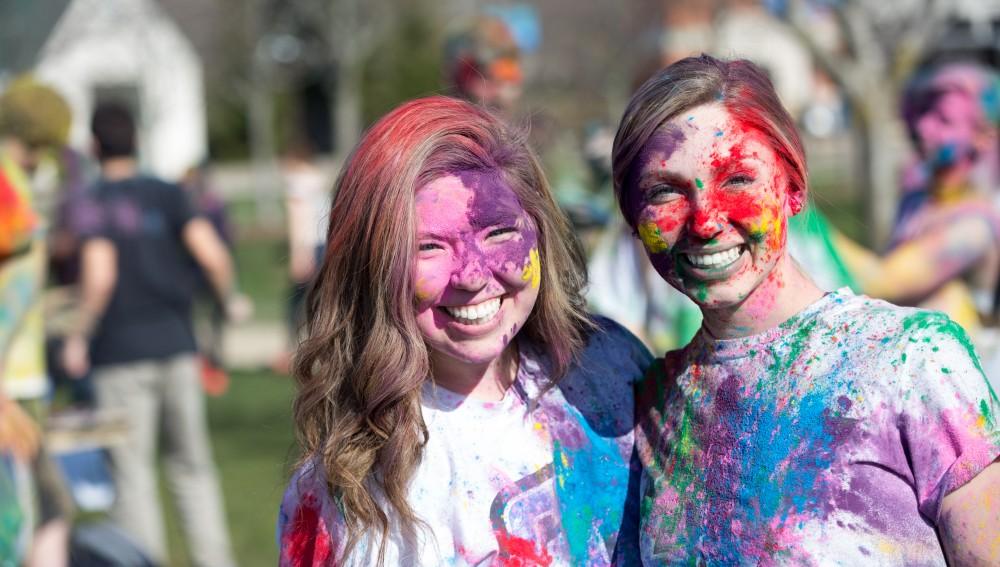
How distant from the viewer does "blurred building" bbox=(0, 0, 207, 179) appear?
12.6m

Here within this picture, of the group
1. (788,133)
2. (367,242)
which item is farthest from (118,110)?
(788,133)

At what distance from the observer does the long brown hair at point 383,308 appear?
6.49ft

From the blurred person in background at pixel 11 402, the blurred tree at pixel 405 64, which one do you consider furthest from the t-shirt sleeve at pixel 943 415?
the blurred tree at pixel 405 64

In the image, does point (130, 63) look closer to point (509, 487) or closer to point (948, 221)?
point (948, 221)

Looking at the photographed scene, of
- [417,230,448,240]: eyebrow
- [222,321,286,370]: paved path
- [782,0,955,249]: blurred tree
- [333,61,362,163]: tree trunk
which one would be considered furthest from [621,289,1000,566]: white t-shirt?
[333,61,362,163]: tree trunk

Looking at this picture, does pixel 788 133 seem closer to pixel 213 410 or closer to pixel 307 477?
pixel 307 477

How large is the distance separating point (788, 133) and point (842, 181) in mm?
23492

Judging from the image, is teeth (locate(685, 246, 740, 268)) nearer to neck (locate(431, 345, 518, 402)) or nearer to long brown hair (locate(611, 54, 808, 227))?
long brown hair (locate(611, 54, 808, 227))

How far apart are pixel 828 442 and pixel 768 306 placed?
251 millimetres

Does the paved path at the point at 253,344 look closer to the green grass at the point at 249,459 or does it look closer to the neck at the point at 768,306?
the green grass at the point at 249,459

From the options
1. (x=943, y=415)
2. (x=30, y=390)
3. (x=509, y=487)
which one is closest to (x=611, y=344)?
(x=509, y=487)

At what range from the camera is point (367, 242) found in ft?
6.62

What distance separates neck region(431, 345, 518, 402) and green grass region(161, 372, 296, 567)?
2413 mm

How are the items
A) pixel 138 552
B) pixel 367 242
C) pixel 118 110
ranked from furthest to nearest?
pixel 118 110 < pixel 138 552 < pixel 367 242
